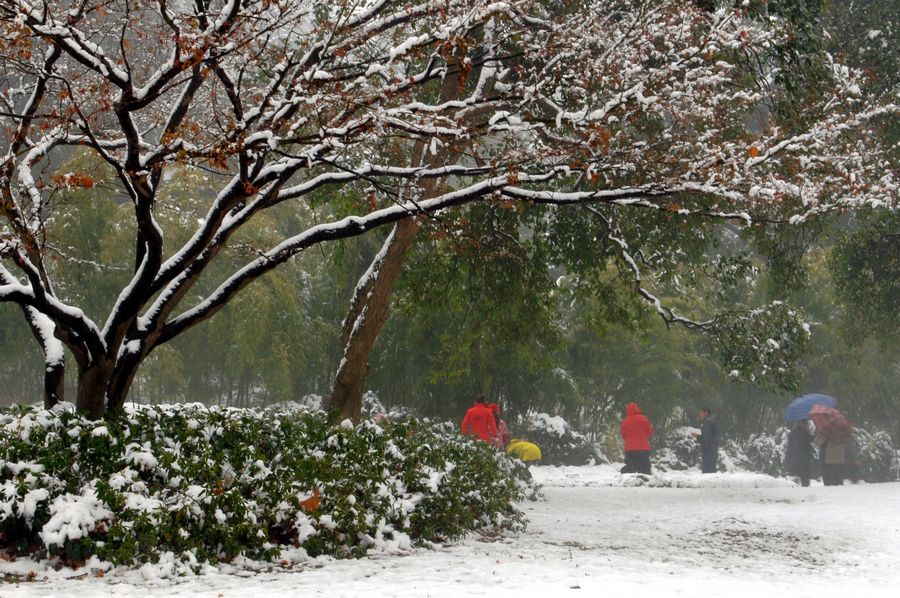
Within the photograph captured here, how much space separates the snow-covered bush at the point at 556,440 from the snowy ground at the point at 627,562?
10.2 m

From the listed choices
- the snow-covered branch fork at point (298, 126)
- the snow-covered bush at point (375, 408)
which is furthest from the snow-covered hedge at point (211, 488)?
the snow-covered bush at point (375, 408)

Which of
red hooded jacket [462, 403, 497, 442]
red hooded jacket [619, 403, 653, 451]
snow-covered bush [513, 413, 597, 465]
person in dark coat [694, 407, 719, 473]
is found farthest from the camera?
snow-covered bush [513, 413, 597, 465]

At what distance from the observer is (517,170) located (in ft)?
26.9

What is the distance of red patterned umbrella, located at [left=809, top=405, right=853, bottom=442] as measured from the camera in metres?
19.7

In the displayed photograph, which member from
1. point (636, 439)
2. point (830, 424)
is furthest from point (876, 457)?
point (636, 439)

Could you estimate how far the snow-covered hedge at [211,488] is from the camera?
20.7 ft

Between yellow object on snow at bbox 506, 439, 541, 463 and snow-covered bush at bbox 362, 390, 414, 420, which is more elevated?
snow-covered bush at bbox 362, 390, 414, 420

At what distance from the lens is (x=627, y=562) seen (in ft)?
25.4

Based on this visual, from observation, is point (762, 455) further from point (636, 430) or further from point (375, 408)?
point (375, 408)

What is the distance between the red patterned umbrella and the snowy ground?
186 inches

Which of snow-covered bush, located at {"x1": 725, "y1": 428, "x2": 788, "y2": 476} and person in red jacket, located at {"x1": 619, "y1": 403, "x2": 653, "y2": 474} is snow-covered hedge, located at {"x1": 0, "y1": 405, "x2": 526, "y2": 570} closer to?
person in red jacket, located at {"x1": 619, "y1": 403, "x2": 653, "y2": 474}

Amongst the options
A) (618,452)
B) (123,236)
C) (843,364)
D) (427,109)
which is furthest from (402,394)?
(427,109)

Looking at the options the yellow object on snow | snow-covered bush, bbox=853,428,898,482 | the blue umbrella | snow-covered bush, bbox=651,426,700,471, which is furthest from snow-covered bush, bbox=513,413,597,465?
snow-covered bush, bbox=853,428,898,482

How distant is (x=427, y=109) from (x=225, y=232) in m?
2.23
